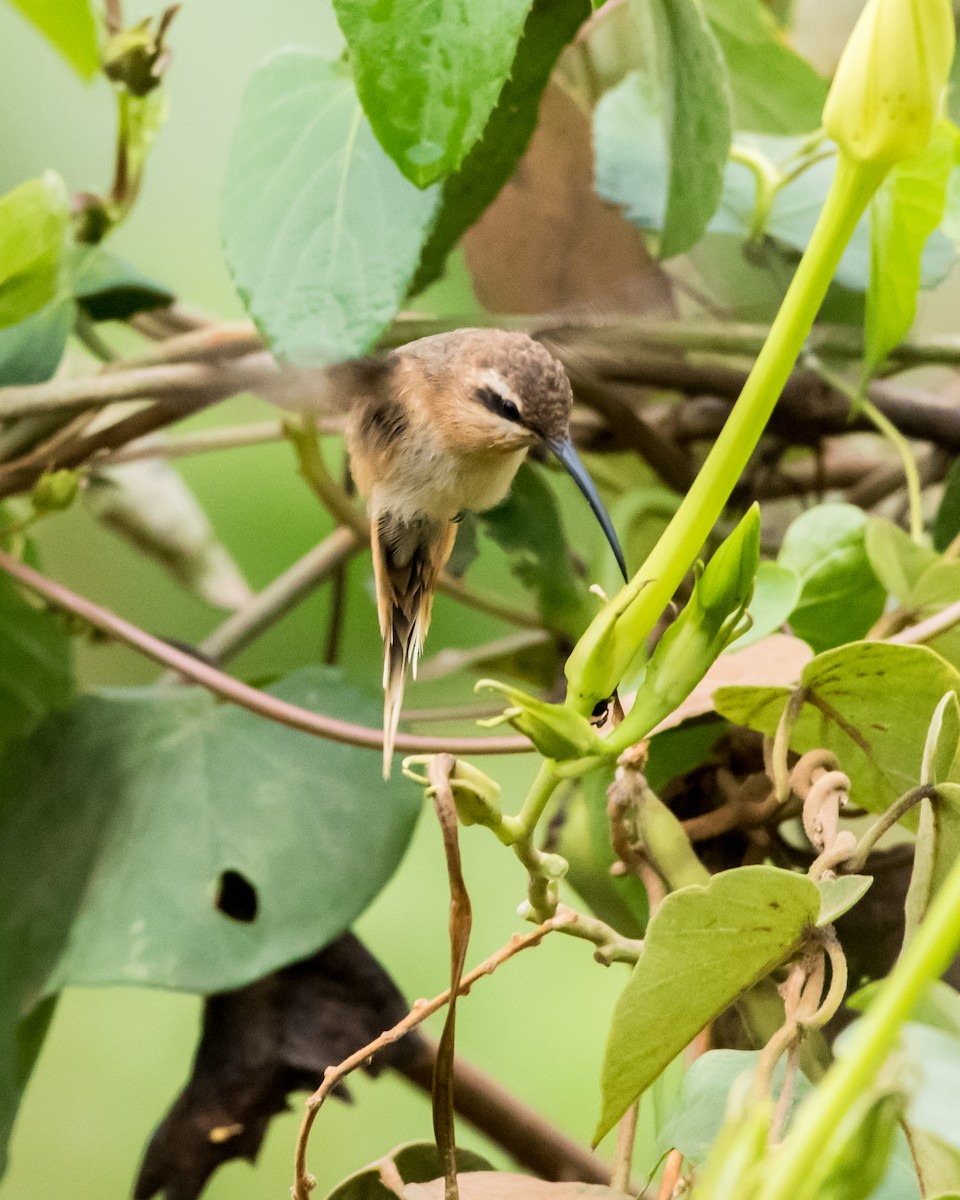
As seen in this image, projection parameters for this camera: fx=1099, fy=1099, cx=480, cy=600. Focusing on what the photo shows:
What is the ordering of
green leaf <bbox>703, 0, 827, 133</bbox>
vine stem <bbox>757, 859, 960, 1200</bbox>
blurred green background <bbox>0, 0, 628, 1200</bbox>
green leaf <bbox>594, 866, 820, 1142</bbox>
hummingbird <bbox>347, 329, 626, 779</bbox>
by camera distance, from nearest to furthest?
vine stem <bbox>757, 859, 960, 1200</bbox>, green leaf <bbox>594, 866, 820, 1142</bbox>, hummingbird <bbox>347, 329, 626, 779</bbox>, green leaf <bbox>703, 0, 827, 133</bbox>, blurred green background <bbox>0, 0, 628, 1200</bbox>

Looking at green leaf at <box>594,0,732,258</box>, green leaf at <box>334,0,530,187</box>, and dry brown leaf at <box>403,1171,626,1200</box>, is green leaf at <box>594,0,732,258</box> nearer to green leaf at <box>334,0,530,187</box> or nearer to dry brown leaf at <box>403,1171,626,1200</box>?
green leaf at <box>334,0,530,187</box>

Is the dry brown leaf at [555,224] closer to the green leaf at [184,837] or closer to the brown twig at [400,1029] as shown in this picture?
the green leaf at [184,837]

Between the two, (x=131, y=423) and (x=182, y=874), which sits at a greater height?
(x=131, y=423)

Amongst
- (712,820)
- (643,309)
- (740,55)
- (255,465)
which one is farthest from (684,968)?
(255,465)

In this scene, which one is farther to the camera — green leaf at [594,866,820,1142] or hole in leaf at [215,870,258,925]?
hole in leaf at [215,870,258,925]

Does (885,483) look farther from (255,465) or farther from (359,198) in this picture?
(255,465)

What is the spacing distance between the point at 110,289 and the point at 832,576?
0.38 m

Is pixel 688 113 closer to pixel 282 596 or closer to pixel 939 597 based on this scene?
pixel 939 597

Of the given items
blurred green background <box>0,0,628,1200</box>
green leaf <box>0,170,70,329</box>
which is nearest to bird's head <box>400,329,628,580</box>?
green leaf <box>0,170,70,329</box>

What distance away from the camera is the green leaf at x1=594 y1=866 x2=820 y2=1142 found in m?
0.26

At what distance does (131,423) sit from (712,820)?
1.12 feet

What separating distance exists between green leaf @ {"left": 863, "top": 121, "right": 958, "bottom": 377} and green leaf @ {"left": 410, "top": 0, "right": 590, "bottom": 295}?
0.17 metres

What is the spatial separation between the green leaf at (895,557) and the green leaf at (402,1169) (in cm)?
25

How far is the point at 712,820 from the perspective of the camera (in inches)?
16.1
